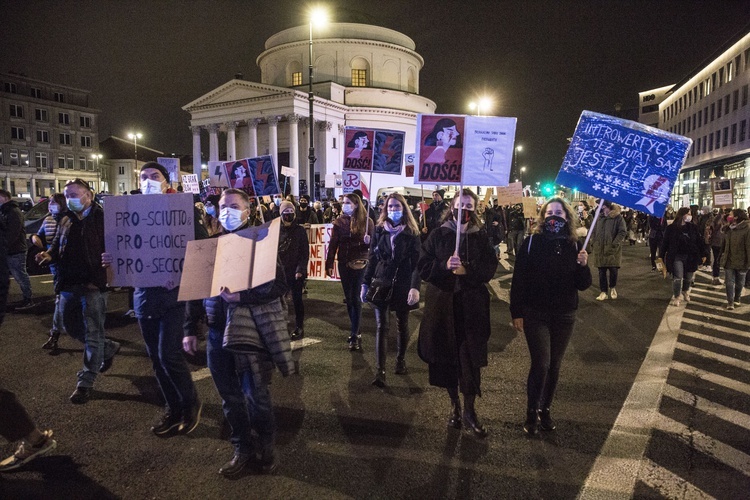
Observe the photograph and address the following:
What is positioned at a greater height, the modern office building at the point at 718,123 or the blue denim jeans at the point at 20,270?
the modern office building at the point at 718,123

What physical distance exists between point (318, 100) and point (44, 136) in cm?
4584

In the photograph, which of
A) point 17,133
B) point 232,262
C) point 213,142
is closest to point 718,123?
point 213,142

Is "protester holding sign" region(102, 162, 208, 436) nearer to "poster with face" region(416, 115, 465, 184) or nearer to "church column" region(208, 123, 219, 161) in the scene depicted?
"poster with face" region(416, 115, 465, 184)

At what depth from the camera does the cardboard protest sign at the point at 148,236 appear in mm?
4082

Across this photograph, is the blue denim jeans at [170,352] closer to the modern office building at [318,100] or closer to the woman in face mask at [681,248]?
the woman in face mask at [681,248]

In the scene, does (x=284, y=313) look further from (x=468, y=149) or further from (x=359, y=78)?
(x=359, y=78)

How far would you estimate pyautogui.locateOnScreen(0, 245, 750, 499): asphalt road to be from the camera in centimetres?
351

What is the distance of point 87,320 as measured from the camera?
17.4 ft

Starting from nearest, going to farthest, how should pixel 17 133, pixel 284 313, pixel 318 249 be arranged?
1. pixel 284 313
2. pixel 318 249
3. pixel 17 133

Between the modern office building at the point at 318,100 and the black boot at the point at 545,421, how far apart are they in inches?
1997

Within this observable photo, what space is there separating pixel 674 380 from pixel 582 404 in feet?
4.91

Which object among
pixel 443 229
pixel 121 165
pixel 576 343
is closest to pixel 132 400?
pixel 443 229

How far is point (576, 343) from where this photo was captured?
7211mm

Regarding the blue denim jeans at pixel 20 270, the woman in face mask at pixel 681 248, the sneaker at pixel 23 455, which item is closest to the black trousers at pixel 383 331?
the sneaker at pixel 23 455
